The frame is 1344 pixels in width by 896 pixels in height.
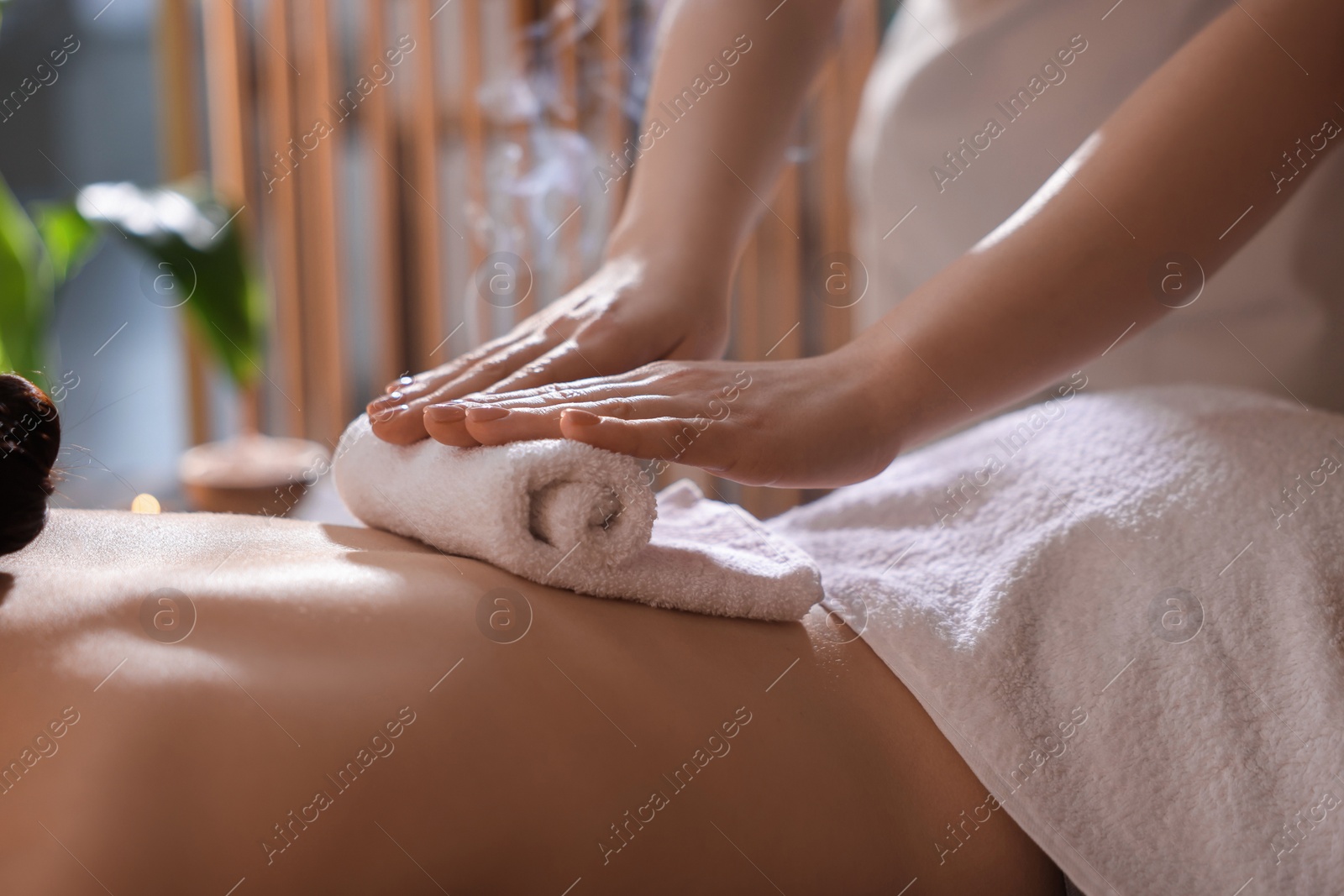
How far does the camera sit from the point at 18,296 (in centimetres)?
172

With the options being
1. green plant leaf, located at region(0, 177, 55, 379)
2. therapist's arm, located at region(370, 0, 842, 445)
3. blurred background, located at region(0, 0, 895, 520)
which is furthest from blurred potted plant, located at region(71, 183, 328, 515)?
therapist's arm, located at region(370, 0, 842, 445)

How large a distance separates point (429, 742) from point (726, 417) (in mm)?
275

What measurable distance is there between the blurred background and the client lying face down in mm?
1780

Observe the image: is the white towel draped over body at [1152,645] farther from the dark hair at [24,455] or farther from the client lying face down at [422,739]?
the dark hair at [24,455]

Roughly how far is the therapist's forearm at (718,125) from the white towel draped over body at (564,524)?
13.0 inches

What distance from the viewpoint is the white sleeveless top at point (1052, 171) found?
3.41 ft

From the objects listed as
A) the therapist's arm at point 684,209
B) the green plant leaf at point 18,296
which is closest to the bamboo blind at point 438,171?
the green plant leaf at point 18,296

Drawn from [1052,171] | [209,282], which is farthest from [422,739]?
[209,282]

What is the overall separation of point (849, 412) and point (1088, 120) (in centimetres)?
66

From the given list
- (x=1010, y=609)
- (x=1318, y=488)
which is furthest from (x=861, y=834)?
(x=1318, y=488)

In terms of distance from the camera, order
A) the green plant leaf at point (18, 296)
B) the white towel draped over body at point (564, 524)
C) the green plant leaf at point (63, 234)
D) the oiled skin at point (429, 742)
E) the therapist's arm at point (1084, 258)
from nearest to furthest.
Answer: the oiled skin at point (429, 742), the white towel draped over body at point (564, 524), the therapist's arm at point (1084, 258), the green plant leaf at point (18, 296), the green plant leaf at point (63, 234)

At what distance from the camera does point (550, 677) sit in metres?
0.58

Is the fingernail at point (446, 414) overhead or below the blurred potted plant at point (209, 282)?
below

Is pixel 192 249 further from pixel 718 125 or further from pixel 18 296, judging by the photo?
pixel 718 125
